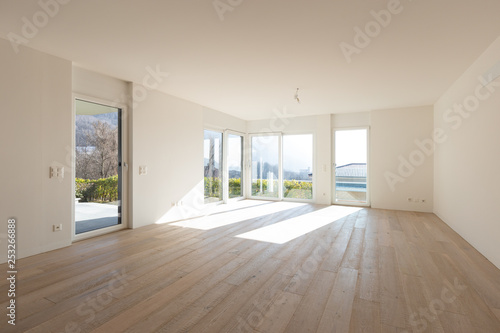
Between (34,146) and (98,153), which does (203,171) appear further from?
(34,146)

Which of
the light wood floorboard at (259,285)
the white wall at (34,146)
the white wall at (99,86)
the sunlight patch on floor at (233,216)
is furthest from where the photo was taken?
the sunlight patch on floor at (233,216)

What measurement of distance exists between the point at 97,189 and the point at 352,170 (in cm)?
604

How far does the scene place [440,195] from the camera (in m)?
5.35

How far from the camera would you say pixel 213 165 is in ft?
22.0

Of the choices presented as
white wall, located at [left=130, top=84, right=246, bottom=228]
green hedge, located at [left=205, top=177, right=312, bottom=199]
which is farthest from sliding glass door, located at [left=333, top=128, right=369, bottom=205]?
white wall, located at [left=130, top=84, right=246, bottom=228]

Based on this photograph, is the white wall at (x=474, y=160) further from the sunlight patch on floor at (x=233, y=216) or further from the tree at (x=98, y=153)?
the tree at (x=98, y=153)

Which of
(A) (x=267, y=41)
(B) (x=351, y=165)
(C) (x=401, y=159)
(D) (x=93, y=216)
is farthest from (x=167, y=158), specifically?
(C) (x=401, y=159)

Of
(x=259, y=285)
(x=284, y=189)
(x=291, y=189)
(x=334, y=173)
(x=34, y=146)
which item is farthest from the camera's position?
(x=284, y=189)

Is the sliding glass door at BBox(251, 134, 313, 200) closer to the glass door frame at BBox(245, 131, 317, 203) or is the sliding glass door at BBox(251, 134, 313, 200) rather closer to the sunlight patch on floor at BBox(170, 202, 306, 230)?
the glass door frame at BBox(245, 131, 317, 203)

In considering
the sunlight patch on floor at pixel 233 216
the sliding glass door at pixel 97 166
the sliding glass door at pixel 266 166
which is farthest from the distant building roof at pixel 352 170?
the sliding glass door at pixel 97 166

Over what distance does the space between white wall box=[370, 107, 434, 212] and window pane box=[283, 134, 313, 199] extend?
1696 mm

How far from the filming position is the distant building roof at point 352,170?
688cm

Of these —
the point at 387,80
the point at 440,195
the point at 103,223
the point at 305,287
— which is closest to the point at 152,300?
the point at 305,287

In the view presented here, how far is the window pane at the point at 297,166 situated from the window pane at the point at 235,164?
1.39 m
